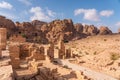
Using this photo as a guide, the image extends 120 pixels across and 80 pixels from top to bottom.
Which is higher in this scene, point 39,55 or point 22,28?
point 22,28

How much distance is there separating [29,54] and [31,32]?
33.2 m

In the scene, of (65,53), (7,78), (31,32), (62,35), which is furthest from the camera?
(62,35)

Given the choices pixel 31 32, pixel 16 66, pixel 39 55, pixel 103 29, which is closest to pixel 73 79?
pixel 16 66

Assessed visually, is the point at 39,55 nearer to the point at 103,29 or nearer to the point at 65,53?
the point at 65,53

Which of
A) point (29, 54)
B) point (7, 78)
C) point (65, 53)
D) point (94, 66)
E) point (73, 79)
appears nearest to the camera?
point (7, 78)

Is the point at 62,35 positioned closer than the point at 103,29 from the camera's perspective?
Yes

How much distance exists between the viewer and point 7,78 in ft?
19.1

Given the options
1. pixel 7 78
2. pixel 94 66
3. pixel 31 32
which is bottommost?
pixel 94 66

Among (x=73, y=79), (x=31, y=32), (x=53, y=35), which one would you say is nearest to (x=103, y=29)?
(x=53, y=35)

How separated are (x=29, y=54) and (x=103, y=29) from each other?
6743cm

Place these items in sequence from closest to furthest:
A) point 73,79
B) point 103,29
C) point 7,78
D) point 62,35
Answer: point 7,78, point 73,79, point 62,35, point 103,29

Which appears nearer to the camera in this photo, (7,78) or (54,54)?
(7,78)

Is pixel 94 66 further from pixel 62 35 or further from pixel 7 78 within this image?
pixel 62 35

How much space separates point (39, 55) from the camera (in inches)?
933
